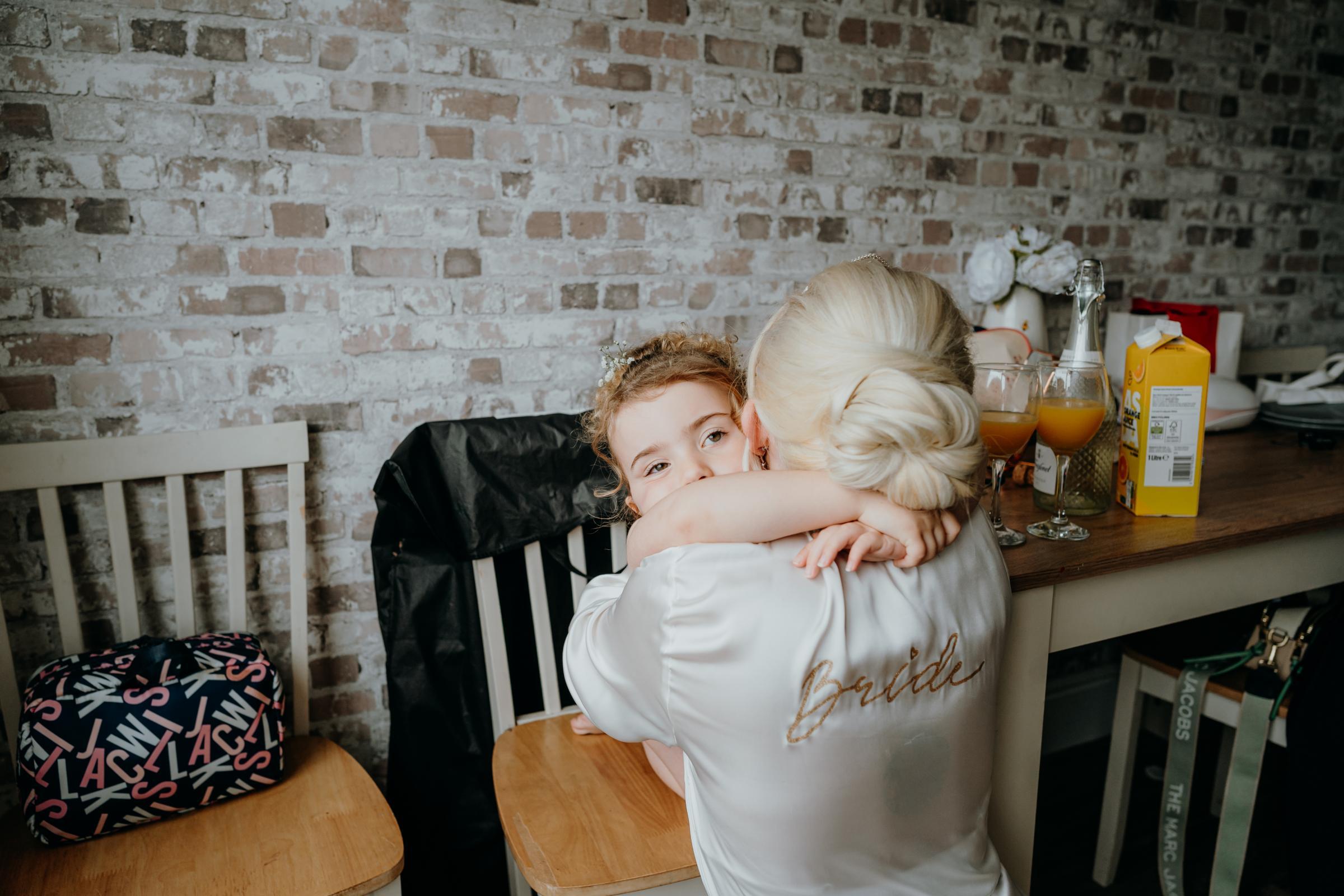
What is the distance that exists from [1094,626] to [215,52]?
5.67 feet

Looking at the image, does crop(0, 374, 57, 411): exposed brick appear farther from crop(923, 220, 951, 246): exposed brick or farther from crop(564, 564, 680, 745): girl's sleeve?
crop(923, 220, 951, 246): exposed brick

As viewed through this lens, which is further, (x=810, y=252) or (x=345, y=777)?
(x=810, y=252)

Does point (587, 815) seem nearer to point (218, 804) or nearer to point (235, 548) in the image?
point (218, 804)

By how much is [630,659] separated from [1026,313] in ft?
5.20

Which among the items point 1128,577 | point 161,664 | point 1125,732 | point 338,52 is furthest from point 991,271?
point 161,664

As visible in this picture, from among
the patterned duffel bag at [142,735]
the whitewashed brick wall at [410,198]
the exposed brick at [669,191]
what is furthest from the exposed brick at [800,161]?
the patterned duffel bag at [142,735]

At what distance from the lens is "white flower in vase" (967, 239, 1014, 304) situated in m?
2.05

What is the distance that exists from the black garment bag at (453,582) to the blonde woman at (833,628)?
0.66 meters

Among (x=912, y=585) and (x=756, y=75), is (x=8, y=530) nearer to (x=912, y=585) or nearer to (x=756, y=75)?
(x=912, y=585)

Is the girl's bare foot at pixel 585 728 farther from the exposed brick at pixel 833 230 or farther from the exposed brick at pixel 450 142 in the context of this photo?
the exposed brick at pixel 833 230

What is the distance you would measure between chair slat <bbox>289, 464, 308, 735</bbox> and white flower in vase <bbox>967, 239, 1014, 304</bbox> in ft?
5.23

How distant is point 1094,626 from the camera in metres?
1.27

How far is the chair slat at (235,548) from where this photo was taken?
1540mm

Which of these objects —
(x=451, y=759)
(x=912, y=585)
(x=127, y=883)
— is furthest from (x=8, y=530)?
(x=912, y=585)
